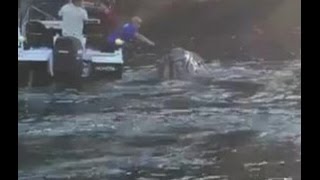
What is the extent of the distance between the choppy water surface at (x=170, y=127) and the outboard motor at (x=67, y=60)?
0.16 feet

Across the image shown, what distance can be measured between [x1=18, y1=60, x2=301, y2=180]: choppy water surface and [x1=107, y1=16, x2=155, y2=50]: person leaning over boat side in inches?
3.1

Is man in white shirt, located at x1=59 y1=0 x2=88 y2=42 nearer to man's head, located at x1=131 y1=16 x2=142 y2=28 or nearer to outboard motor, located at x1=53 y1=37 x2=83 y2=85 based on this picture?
outboard motor, located at x1=53 y1=37 x2=83 y2=85

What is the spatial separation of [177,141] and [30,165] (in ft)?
1.37

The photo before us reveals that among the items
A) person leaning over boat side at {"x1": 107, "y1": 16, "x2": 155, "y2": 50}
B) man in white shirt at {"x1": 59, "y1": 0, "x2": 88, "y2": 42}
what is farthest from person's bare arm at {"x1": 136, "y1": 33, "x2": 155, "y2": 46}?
man in white shirt at {"x1": 59, "y1": 0, "x2": 88, "y2": 42}

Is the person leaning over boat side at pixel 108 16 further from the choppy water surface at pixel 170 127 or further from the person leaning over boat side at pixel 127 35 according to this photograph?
the choppy water surface at pixel 170 127

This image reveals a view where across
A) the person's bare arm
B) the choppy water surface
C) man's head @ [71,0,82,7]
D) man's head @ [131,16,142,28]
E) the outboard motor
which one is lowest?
the choppy water surface

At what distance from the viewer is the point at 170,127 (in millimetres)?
1616

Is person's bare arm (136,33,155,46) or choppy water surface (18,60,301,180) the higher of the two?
person's bare arm (136,33,155,46)

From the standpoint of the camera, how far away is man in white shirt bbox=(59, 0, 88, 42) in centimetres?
161

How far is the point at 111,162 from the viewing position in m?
1.60

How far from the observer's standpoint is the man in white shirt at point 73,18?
161cm

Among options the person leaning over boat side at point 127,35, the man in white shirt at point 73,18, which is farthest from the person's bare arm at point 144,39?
the man in white shirt at point 73,18
